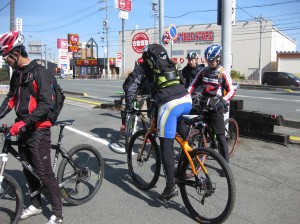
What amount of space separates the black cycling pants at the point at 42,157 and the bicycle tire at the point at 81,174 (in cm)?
37

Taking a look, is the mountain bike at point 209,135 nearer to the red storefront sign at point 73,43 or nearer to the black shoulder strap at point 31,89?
the black shoulder strap at point 31,89

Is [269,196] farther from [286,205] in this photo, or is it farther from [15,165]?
[15,165]

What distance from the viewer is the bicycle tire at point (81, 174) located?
13.1ft

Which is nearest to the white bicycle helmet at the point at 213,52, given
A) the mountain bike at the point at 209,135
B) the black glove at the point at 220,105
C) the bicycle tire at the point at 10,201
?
the black glove at the point at 220,105

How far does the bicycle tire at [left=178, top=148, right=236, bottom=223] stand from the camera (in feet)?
11.1

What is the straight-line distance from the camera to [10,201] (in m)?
3.37

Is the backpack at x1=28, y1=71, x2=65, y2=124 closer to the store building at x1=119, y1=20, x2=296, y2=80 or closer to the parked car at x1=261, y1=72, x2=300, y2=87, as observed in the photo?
the parked car at x1=261, y1=72, x2=300, y2=87

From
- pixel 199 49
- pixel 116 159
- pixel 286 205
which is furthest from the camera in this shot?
pixel 199 49

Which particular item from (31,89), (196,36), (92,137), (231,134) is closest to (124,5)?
(92,137)

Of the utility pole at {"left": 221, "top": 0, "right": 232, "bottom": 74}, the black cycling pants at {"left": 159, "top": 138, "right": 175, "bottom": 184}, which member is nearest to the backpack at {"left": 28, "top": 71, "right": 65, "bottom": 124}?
the black cycling pants at {"left": 159, "top": 138, "right": 175, "bottom": 184}

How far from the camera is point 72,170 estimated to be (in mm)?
4070

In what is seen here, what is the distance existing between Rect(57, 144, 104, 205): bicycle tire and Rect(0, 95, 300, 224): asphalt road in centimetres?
12

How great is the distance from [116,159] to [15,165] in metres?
1.65

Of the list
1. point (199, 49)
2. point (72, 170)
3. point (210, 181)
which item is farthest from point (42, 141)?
point (199, 49)
